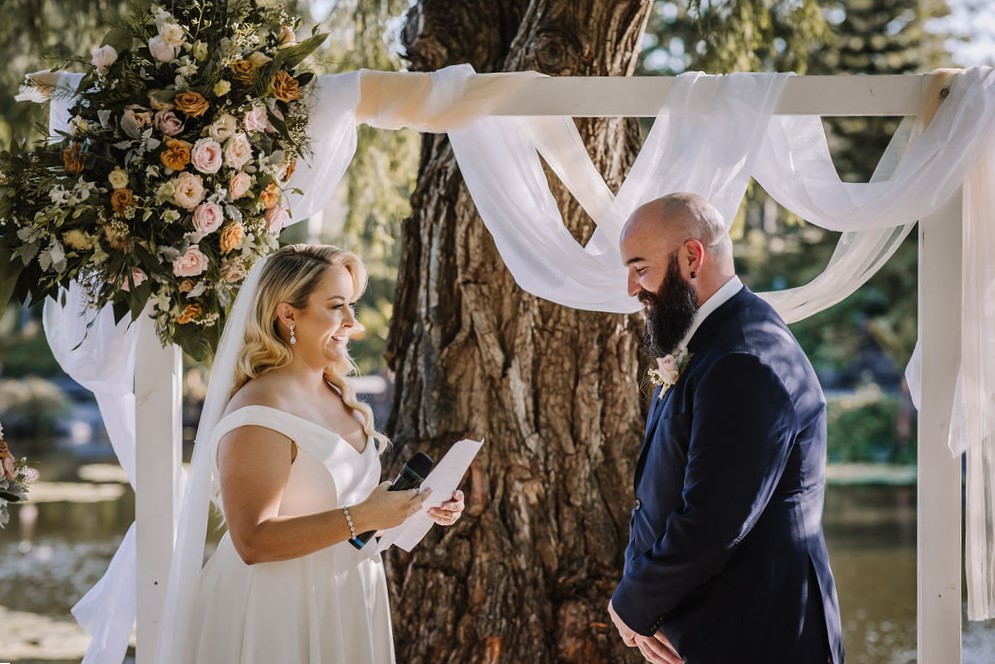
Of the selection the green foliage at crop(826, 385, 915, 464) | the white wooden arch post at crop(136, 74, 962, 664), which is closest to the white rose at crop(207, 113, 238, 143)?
the white wooden arch post at crop(136, 74, 962, 664)

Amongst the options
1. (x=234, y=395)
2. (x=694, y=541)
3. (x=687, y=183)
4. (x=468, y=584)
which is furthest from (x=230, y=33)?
(x=468, y=584)

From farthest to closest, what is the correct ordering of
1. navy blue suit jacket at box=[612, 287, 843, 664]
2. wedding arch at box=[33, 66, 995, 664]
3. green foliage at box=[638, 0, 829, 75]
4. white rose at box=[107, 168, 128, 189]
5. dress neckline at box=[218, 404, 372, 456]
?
green foliage at box=[638, 0, 829, 75], wedding arch at box=[33, 66, 995, 664], white rose at box=[107, 168, 128, 189], dress neckline at box=[218, 404, 372, 456], navy blue suit jacket at box=[612, 287, 843, 664]

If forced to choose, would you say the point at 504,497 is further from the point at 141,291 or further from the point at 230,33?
the point at 230,33

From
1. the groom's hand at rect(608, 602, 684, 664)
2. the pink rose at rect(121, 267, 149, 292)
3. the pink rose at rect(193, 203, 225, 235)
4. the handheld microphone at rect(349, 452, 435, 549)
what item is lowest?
the groom's hand at rect(608, 602, 684, 664)

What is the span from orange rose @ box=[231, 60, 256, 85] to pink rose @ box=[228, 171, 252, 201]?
310 millimetres

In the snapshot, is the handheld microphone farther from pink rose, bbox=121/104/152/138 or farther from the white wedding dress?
pink rose, bbox=121/104/152/138

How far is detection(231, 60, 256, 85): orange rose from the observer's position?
11.5 feet

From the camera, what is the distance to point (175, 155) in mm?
3408

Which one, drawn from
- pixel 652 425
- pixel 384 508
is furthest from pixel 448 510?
pixel 652 425

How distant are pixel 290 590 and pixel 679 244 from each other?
150 cm

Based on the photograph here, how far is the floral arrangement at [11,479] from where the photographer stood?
323 centimetres

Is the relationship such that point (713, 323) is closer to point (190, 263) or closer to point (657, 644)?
point (657, 644)

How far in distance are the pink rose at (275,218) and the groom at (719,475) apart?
1.20 metres

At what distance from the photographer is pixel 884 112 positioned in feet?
12.5
